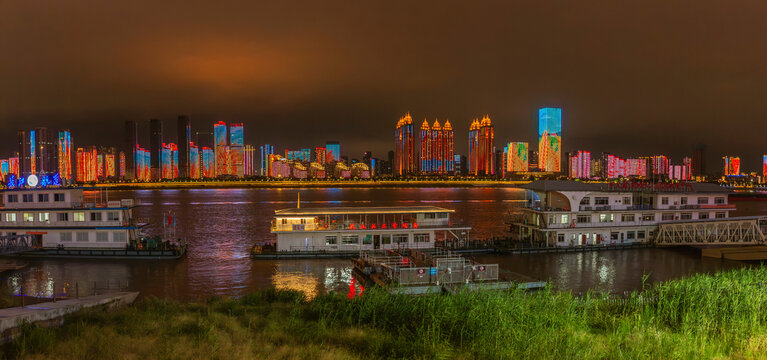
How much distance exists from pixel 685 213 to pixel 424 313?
42.8 m

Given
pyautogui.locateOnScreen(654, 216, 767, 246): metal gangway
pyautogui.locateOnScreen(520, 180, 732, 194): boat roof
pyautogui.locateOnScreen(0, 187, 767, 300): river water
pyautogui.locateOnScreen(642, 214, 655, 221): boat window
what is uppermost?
pyautogui.locateOnScreen(520, 180, 732, 194): boat roof

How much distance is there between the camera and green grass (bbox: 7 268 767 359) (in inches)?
451

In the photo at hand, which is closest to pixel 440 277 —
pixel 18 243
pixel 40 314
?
pixel 40 314

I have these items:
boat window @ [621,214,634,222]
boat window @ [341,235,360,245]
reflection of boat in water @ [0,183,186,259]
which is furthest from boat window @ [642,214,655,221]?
reflection of boat in water @ [0,183,186,259]

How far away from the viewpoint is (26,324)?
46.0 feet

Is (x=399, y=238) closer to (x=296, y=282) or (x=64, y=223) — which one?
(x=296, y=282)

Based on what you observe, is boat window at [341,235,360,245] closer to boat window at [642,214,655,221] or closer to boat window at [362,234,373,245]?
boat window at [362,234,373,245]

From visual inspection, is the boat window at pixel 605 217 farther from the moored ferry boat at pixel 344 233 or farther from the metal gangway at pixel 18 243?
the metal gangway at pixel 18 243

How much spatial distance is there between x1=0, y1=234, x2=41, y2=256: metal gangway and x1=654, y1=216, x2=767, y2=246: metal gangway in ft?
174

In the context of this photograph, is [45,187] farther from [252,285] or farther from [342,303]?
[342,303]

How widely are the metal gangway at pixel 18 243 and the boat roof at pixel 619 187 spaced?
4147cm

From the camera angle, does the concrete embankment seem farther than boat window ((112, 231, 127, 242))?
No

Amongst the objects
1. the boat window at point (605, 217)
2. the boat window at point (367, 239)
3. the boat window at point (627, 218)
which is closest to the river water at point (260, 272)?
the boat window at point (367, 239)

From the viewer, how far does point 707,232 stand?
46.5 m
